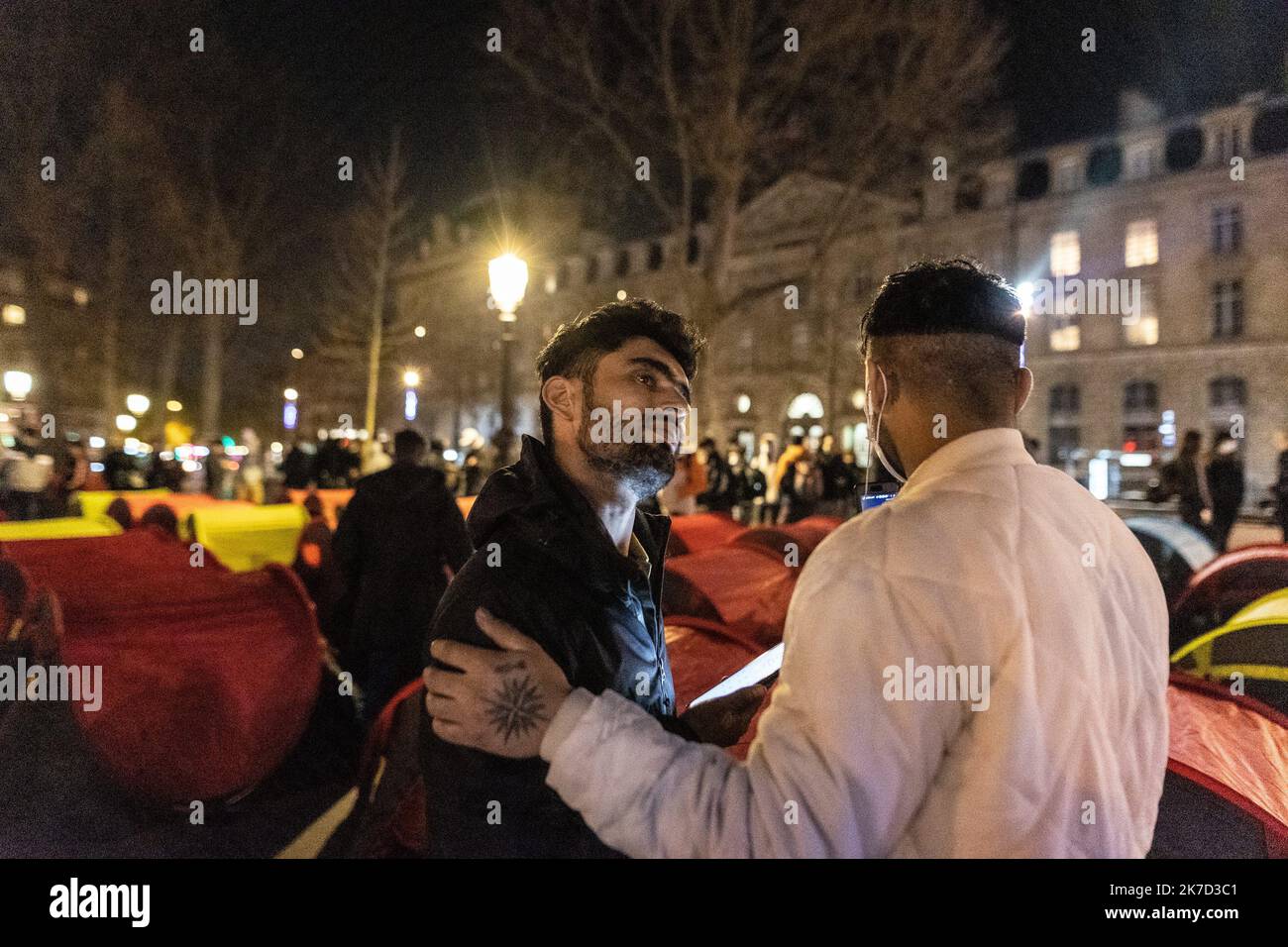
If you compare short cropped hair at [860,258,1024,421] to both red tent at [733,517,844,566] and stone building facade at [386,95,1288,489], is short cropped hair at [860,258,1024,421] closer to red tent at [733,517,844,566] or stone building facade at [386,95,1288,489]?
red tent at [733,517,844,566]

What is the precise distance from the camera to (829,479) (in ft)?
47.6

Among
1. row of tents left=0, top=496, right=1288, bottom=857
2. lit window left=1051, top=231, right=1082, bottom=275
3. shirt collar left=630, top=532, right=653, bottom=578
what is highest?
lit window left=1051, top=231, right=1082, bottom=275

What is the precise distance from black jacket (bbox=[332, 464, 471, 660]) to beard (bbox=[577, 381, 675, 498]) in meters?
3.44

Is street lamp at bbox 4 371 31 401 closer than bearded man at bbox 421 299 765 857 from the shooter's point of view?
No

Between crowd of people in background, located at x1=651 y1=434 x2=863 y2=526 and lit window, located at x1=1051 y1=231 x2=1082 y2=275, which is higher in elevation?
lit window, located at x1=1051 y1=231 x2=1082 y2=275

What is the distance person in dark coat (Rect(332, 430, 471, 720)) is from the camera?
16.3 ft

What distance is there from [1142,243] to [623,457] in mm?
39018

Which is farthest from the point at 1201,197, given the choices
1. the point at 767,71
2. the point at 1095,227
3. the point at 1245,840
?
the point at 1245,840

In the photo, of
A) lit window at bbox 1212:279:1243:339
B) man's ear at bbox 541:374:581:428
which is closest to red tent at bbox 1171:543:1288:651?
man's ear at bbox 541:374:581:428

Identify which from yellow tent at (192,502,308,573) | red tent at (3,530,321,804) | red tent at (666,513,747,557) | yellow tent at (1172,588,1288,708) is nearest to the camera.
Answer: yellow tent at (1172,588,1288,708)

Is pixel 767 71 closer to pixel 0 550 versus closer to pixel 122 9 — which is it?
pixel 122 9

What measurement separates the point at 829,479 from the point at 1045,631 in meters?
13.5

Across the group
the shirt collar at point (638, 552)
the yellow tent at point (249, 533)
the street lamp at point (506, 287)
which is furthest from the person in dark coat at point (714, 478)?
the shirt collar at point (638, 552)
